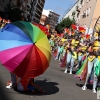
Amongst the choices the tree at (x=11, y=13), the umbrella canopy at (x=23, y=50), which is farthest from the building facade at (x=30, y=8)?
the umbrella canopy at (x=23, y=50)

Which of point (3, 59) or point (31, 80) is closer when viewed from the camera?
point (3, 59)

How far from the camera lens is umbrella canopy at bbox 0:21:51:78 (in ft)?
23.3

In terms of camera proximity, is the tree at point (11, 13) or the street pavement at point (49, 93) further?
the tree at point (11, 13)

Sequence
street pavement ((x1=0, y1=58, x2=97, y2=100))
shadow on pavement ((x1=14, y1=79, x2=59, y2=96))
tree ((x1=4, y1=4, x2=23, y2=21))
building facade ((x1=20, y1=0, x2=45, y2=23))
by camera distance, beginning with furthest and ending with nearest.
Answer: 1. building facade ((x1=20, y1=0, x2=45, y2=23))
2. tree ((x1=4, y1=4, x2=23, y2=21))
3. shadow on pavement ((x1=14, y1=79, x2=59, y2=96))
4. street pavement ((x1=0, y1=58, x2=97, y2=100))

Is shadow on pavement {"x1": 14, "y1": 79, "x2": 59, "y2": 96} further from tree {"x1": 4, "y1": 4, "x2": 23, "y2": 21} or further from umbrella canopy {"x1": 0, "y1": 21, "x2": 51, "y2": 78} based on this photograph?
tree {"x1": 4, "y1": 4, "x2": 23, "y2": 21}

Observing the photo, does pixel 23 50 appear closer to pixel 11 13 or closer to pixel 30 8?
pixel 11 13

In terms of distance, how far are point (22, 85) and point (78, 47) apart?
21.1ft

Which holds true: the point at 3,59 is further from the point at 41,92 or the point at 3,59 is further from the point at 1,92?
the point at 41,92

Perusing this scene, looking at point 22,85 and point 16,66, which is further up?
point 16,66

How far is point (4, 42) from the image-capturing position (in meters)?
7.27

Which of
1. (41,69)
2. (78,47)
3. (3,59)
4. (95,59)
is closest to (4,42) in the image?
(3,59)

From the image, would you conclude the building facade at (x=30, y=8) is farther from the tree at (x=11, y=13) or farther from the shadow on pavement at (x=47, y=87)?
the shadow on pavement at (x=47, y=87)

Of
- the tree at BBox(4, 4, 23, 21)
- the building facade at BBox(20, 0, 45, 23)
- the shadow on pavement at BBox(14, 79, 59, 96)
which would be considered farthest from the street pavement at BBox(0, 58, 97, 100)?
the building facade at BBox(20, 0, 45, 23)

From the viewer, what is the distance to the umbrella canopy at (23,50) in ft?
23.3
